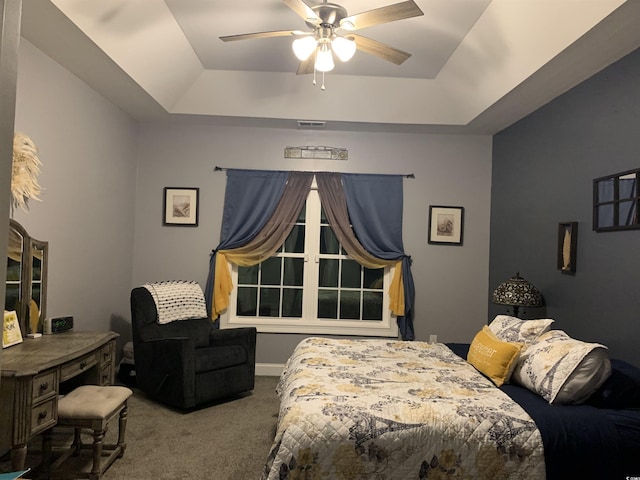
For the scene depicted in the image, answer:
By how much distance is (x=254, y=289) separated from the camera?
5.28 metres

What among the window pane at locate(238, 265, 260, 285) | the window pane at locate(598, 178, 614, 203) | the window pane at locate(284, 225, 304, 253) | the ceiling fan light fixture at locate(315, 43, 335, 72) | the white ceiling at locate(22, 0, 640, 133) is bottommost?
the window pane at locate(238, 265, 260, 285)

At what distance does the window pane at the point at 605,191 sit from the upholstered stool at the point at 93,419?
333cm

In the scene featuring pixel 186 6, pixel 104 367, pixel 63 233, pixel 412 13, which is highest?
pixel 186 6

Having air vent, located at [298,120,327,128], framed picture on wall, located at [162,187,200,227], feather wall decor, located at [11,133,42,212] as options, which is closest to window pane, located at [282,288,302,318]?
framed picture on wall, located at [162,187,200,227]

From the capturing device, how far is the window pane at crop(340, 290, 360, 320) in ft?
17.4

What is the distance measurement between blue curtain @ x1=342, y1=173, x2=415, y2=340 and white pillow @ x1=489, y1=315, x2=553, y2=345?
177 cm

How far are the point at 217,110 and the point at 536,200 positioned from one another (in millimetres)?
3096

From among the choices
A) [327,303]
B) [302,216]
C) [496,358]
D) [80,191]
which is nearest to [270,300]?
[327,303]

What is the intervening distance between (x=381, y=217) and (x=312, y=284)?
1.05m

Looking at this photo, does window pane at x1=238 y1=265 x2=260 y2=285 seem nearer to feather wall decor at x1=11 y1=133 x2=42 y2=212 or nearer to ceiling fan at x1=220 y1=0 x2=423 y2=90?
feather wall decor at x1=11 y1=133 x2=42 y2=212

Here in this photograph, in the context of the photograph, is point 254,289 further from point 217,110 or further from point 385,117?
point 385,117

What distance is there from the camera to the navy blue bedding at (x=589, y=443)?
217 centimetres

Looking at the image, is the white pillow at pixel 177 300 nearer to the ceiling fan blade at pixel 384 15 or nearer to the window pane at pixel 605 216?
the ceiling fan blade at pixel 384 15

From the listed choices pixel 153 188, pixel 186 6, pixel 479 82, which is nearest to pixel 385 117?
pixel 479 82
